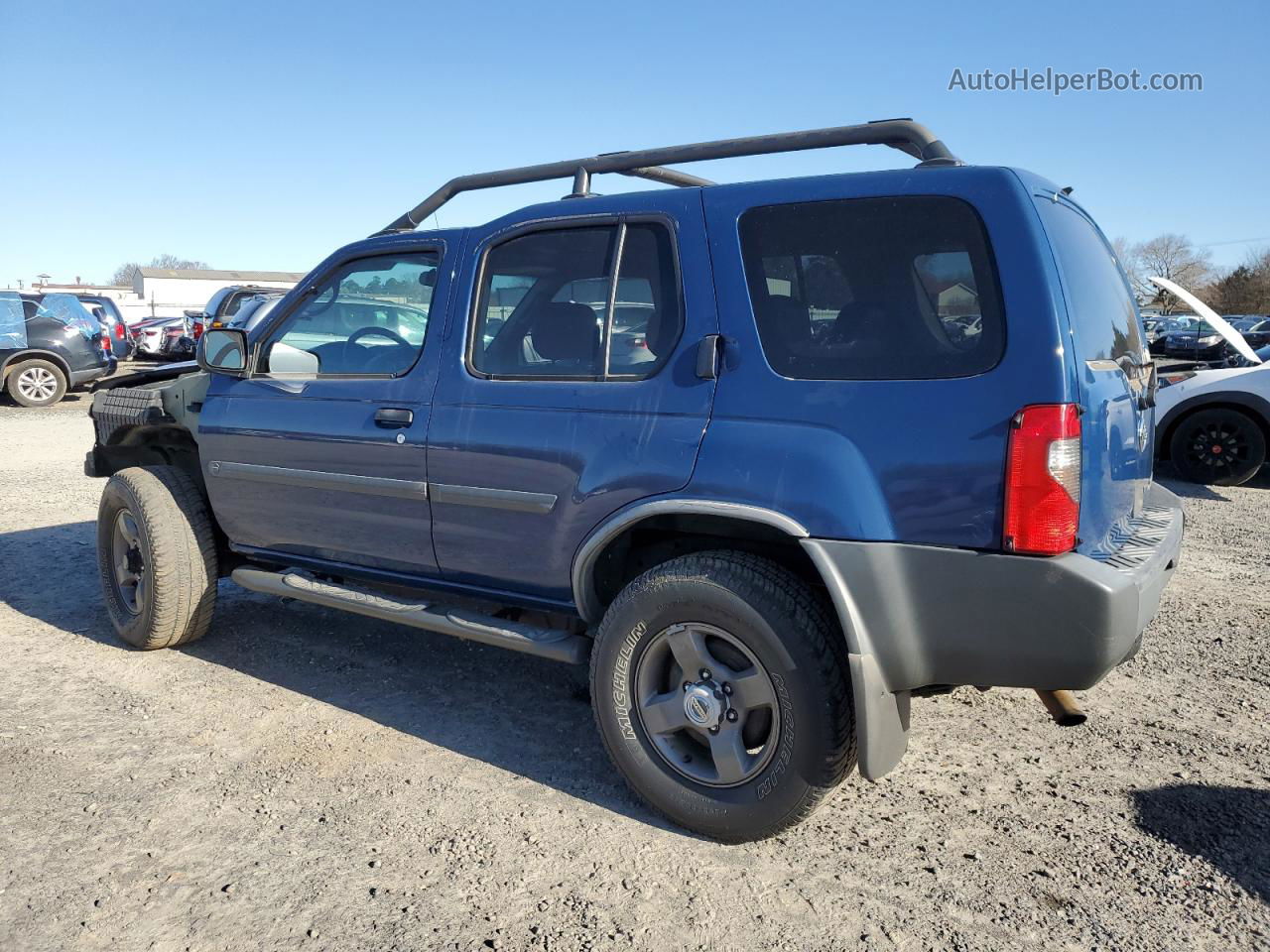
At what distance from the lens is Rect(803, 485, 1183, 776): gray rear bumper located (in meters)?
2.58

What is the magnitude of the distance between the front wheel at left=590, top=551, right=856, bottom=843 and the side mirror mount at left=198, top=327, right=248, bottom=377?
2192 millimetres

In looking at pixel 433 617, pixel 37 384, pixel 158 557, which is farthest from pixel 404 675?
pixel 37 384

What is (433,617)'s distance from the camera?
3.78 meters

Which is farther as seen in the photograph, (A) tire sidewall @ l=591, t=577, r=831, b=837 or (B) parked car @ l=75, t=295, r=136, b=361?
(B) parked car @ l=75, t=295, r=136, b=361

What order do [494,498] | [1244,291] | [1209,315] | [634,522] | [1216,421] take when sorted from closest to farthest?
[634,522]
[494,498]
[1209,315]
[1216,421]
[1244,291]

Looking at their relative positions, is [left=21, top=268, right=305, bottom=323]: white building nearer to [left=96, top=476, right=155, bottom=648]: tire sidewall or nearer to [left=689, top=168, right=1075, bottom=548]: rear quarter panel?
[left=96, top=476, right=155, bottom=648]: tire sidewall

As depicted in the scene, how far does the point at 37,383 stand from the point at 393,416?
15.2 m

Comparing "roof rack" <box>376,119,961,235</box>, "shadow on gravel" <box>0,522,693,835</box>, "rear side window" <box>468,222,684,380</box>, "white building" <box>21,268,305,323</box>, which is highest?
"roof rack" <box>376,119,961,235</box>

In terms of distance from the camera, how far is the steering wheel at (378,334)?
155 inches

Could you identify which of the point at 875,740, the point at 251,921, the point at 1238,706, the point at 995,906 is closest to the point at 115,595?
the point at 251,921

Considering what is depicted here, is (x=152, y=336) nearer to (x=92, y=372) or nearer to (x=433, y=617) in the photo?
(x=92, y=372)

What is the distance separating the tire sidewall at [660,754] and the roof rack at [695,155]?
1.48 metres

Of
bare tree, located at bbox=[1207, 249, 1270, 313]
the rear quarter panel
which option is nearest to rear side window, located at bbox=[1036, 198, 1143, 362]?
the rear quarter panel

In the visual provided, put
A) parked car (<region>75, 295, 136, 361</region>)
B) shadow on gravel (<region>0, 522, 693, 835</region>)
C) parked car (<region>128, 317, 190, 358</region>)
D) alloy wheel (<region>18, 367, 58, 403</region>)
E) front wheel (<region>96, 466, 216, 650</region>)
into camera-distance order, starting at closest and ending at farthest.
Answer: shadow on gravel (<region>0, 522, 693, 835</region>) < front wheel (<region>96, 466, 216, 650</region>) < alloy wheel (<region>18, 367, 58, 403</region>) < parked car (<region>75, 295, 136, 361</region>) < parked car (<region>128, 317, 190, 358</region>)
